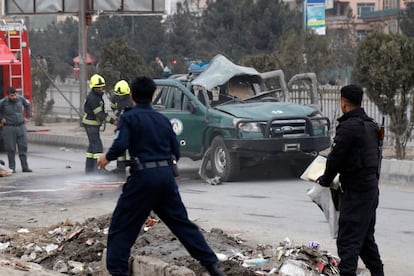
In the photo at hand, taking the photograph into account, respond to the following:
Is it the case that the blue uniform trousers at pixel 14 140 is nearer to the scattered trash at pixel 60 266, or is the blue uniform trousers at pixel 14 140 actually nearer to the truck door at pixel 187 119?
the truck door at pixel 187 119

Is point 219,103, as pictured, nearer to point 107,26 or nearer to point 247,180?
point 247,180

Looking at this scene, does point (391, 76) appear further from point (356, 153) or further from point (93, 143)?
point (356, 153)

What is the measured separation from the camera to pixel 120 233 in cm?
762

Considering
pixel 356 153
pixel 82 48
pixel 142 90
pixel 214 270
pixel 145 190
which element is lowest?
pixel 214 270

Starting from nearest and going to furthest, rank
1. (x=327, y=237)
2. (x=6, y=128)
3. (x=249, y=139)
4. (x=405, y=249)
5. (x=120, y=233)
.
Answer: (x=120, y=233), (x=405, y=249), (x=327, y=237), (x=249, y=139), (x=6, y=128)

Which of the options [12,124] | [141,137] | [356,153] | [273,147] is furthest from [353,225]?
[12,124]

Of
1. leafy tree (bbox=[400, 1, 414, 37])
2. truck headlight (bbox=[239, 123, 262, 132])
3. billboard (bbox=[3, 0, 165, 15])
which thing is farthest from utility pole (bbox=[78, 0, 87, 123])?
leafy tree (bbox=[400, 1, 414, 37])

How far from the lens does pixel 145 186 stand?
7500 mm

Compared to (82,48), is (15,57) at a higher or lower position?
lower

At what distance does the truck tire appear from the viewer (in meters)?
16.1

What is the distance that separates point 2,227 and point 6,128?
6301 millimetres

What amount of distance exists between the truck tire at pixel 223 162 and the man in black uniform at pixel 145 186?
27.4ft

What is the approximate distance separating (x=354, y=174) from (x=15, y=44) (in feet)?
55.8

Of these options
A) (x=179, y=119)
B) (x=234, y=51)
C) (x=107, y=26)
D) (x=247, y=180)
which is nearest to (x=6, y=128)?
(x=179, y=119)
